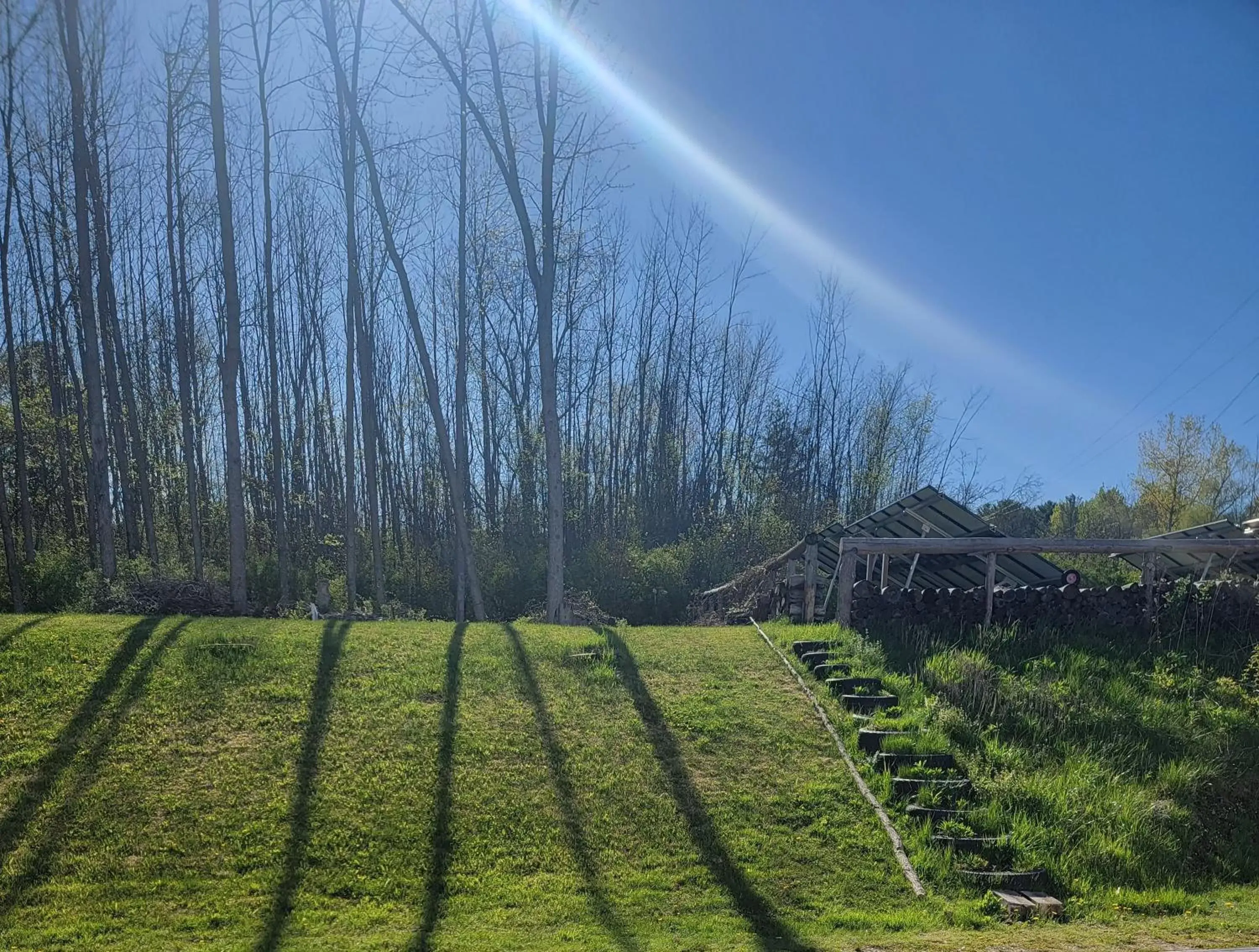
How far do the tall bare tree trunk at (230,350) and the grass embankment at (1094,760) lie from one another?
8.09 m

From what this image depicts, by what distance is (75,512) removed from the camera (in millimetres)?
21125

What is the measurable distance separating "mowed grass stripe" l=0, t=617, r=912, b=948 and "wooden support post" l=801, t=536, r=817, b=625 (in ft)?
8.48

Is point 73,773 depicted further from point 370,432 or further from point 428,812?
point 370,432

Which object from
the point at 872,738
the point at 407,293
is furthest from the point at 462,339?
the point at 872,738

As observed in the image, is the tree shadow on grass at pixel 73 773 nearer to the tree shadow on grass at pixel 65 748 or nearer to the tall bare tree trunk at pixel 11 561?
the tree shadow on grass at pixel 65 748

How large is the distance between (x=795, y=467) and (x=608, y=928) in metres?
25.0

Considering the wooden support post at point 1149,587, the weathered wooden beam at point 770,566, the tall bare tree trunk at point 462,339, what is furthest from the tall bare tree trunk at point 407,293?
the wooden support post at point 1149,587

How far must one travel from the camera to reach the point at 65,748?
692 cm

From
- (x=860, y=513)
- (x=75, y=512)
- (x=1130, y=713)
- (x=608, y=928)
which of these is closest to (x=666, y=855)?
(x=608, y=928)

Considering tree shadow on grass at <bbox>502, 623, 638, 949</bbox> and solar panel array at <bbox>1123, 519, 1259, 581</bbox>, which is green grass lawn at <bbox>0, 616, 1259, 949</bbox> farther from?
solar panel array at <bbox>1123, 519, 1259, 581</bbox>

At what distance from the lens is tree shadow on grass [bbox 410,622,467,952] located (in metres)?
5.36

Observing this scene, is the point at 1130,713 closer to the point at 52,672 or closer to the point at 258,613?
the point at 52,672

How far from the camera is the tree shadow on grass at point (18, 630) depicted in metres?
8.73

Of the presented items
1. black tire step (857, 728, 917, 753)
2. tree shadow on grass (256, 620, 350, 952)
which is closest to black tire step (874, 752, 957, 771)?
black tire step (857, 728, 917, 753)
